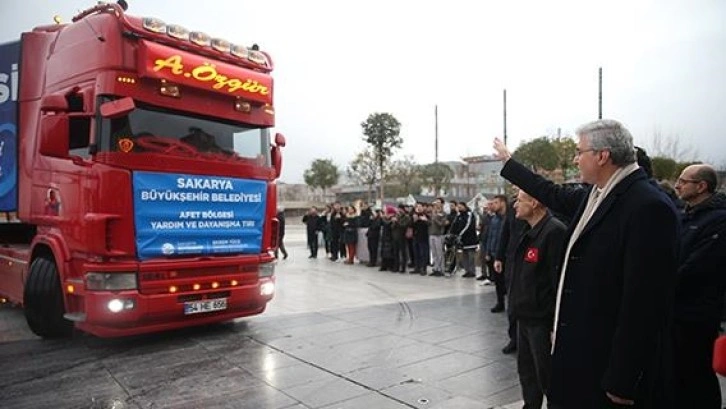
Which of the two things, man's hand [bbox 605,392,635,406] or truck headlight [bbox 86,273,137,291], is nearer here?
man's hand [bbox 605,392,635,406]

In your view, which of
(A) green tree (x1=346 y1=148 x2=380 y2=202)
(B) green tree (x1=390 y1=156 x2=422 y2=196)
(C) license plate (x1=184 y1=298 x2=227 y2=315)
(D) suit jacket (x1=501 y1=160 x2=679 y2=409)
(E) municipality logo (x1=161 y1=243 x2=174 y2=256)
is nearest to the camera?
(D) suit jacket (x1=501 y1=160 x2=679 y2=409)

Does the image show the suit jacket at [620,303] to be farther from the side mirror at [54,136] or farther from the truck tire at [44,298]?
the truck tire at [44,298]

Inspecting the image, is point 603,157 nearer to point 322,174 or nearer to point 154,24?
point 154,24

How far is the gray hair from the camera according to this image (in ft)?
8.21

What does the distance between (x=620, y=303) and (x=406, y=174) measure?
152 feet

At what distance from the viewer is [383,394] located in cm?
456

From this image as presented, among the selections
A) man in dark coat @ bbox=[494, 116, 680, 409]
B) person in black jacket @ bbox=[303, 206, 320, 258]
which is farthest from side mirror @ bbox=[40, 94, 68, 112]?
person in black jacket @ bbox=[303, 206, 320, 258]

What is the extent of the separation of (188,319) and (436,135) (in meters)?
37.0

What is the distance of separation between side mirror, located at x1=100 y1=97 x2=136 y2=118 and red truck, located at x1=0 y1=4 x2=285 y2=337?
2 centimetres

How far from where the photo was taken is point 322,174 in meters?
59.1

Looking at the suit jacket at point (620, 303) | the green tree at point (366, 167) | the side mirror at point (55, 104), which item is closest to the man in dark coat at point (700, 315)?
the suit jacket at point (620, 303)

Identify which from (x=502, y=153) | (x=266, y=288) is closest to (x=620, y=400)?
(x=502, y=153)

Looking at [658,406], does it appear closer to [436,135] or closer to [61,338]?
[61,338]

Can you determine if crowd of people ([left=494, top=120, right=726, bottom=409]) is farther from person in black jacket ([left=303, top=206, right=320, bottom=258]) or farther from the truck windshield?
person in black jacket ([left=303, top=206, right=320, bottom=258])
